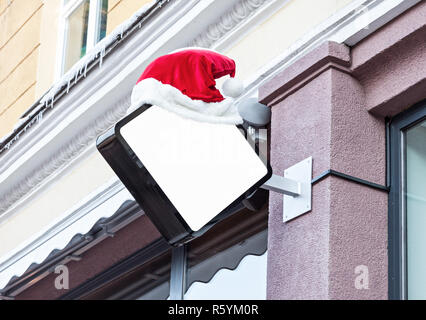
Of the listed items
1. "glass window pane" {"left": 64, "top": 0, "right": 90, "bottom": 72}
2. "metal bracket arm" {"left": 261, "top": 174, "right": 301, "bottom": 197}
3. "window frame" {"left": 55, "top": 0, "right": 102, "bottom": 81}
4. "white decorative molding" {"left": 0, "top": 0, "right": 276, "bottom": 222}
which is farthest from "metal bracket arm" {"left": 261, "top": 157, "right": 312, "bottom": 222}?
"glass window pane" {"left": 64, "top": 0, "right": 90, "bottom": 72}

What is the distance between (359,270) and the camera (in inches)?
155

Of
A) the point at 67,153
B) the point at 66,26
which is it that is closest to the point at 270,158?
the point at 67,153

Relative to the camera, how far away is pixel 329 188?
13.3 ft

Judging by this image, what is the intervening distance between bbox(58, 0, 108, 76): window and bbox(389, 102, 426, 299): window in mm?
3407

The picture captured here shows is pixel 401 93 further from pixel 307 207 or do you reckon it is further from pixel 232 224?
pixel 232 224

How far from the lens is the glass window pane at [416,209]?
157 inches

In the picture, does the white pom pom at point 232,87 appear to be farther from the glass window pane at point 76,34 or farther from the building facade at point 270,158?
the glass window pane at point 76,34

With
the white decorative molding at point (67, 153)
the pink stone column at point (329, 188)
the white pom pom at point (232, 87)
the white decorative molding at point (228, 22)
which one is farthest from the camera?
the white decorative molding at point (67, 153)

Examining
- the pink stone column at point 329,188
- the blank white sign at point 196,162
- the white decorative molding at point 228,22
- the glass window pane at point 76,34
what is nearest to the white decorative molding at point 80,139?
the white decorative molding at point 228,22

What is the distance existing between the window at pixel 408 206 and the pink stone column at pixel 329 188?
0.16 ft

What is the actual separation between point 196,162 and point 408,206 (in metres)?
0.89

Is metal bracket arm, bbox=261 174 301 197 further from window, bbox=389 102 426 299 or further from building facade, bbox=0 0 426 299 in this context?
window, bbox=389 102 426 299

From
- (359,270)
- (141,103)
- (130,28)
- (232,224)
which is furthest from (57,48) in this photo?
(359,270)

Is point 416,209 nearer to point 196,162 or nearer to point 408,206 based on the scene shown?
point 408,206
